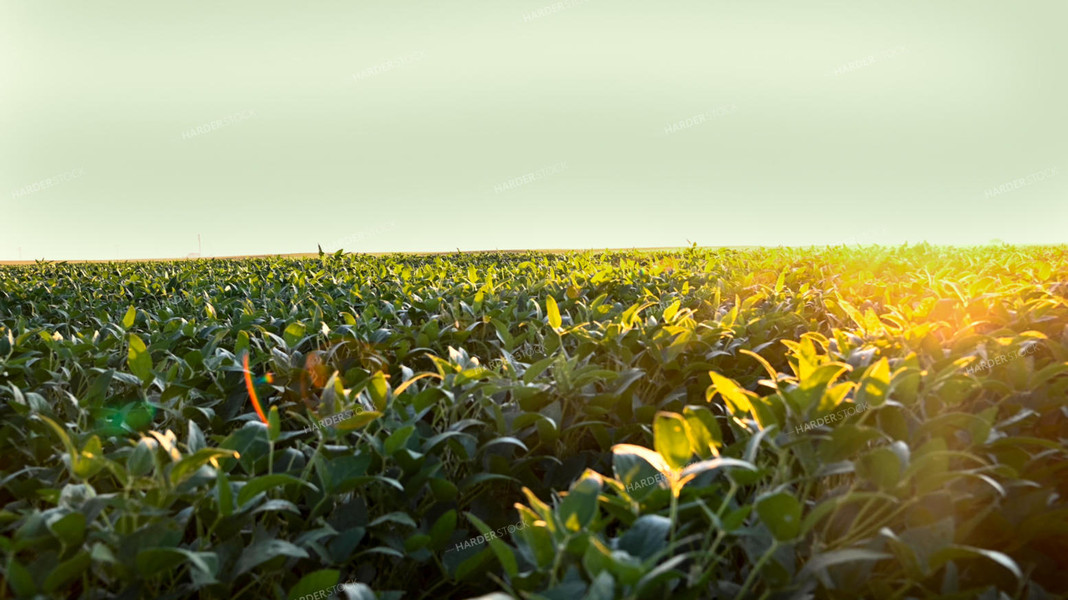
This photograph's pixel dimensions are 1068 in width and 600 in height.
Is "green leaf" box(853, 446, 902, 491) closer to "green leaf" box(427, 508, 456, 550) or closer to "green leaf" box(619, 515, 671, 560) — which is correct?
"green leaf" box(619, 515, 671, 560)

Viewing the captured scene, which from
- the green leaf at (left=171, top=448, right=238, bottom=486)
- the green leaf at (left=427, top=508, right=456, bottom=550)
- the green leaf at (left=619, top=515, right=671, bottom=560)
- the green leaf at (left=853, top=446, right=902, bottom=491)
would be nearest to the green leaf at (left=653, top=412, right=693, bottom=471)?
the green leaf at (left=619, top=515, right=671, bottom=560)

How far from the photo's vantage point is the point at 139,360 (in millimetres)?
2602

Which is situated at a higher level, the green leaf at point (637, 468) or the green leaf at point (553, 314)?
the green leaf at point (553, 314)

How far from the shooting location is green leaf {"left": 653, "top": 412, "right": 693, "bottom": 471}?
137cm

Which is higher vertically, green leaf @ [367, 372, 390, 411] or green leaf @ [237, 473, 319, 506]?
green leaf @ [367, 372, 390, 411]

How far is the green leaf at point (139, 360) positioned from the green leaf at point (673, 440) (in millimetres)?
2181

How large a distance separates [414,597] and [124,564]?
799 millimetres

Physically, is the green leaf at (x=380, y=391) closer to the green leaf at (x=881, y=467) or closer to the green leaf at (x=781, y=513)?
the green leaf at (x=781, y=513)

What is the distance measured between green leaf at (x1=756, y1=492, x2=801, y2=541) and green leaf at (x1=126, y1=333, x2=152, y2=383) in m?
2.40

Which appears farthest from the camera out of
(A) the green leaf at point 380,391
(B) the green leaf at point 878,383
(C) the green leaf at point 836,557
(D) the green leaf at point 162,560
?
(A) the green leaf at point 380,391

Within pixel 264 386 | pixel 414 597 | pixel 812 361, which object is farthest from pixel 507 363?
pixel 264 386

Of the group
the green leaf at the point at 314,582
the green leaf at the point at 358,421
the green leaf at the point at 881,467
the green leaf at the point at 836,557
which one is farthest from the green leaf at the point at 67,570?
the green leaf at the point at 881,467

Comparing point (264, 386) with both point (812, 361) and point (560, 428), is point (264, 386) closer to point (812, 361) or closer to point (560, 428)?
point (560, 428)

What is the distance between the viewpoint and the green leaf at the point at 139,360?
8.46ft
